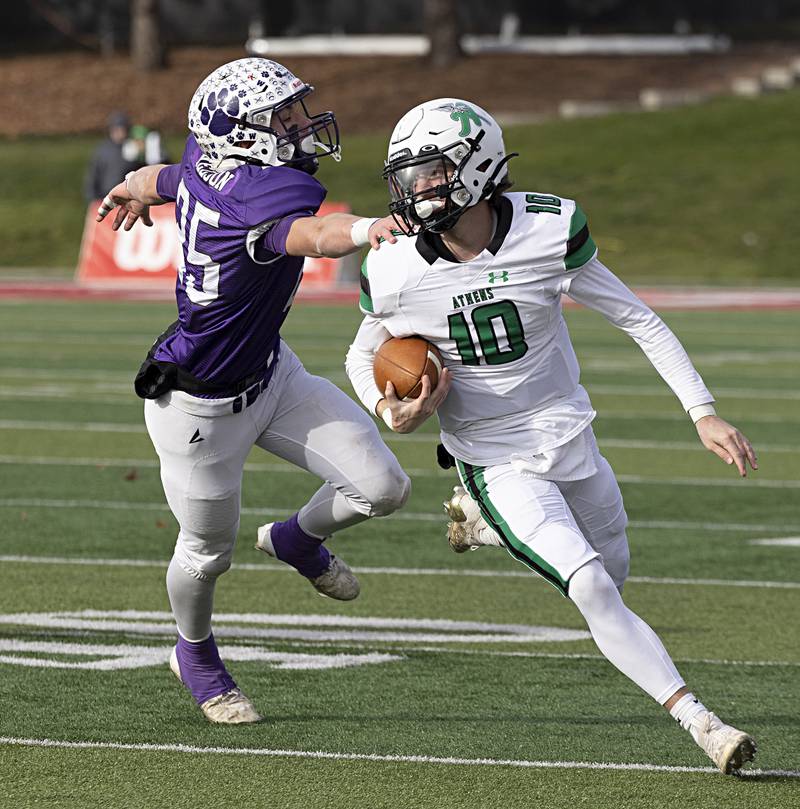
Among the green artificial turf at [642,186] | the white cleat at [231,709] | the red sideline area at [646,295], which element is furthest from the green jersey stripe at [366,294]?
the green artificial turf at [642,186]

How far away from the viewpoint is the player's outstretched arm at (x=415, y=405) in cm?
545

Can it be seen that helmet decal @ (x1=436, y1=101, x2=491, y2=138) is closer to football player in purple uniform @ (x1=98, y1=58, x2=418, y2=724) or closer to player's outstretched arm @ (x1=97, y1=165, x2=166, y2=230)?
football player in purple uniform @ (x1=98, y1=58, x2=418, y2=724)

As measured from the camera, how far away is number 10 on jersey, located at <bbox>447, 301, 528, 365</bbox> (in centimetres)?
563

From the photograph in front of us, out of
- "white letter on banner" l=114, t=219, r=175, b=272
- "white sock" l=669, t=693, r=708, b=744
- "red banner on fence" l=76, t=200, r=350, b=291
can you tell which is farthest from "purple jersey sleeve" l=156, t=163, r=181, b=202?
"white letter on banner" l=114, t=219, r=175, b=272

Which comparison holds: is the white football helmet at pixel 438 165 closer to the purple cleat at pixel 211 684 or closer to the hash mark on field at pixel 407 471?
the purple cleat at pixel 211 684

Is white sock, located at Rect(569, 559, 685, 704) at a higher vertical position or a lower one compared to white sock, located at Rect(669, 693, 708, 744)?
higher

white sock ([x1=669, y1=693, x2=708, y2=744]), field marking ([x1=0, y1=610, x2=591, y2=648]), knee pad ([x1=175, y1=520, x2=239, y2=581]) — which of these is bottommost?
field marking ([x1=0, y1=610, x2=591, y2=648])

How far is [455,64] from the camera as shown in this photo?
133ft

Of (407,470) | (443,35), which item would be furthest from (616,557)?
(443,35)

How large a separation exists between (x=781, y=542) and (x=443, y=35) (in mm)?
32325

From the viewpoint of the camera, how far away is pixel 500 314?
5629 millimetres

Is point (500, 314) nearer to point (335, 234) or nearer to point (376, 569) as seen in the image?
point (335, 234)

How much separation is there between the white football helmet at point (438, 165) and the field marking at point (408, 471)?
18.9ft

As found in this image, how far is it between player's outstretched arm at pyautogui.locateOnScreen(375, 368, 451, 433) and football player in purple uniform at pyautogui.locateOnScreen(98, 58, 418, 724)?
44cm
